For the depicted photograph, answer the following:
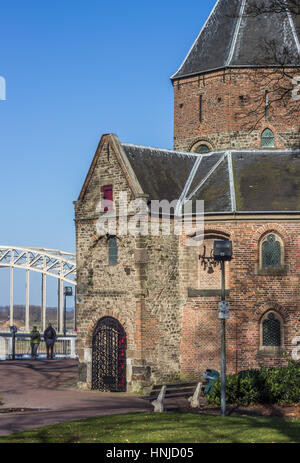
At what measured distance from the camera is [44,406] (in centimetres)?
2131

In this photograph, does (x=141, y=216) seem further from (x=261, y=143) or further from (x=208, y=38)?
(x=208, y=38)

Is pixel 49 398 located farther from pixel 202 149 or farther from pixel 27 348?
pixel 27 348

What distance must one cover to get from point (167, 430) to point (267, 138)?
18.8 meters

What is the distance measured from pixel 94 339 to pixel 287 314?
25.7 feet

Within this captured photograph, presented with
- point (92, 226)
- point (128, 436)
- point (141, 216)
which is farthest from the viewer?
point (92, 226)

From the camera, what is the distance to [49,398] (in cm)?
2306

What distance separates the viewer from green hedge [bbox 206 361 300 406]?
20.6m

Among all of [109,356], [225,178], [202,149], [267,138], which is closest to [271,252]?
[225,178]

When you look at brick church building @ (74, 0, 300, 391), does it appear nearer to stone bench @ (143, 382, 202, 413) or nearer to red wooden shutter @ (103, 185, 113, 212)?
red wooden shutter @ (103, 185, 113, 212)

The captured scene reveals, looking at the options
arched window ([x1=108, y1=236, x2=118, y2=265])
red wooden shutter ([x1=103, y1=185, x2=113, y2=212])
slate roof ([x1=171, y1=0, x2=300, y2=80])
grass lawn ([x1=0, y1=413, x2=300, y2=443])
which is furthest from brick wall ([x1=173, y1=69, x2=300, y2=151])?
grass lawn ([x1=0, y1=413, x2=300, y2=443])

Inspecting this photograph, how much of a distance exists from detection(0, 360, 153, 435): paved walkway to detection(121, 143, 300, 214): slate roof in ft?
27.1

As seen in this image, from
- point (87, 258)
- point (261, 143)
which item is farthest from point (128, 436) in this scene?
point (261, 143)

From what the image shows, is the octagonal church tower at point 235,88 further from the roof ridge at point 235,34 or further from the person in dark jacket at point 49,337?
the person in dark jacket at point 49,337

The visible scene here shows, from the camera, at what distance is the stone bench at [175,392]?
20656 mm
